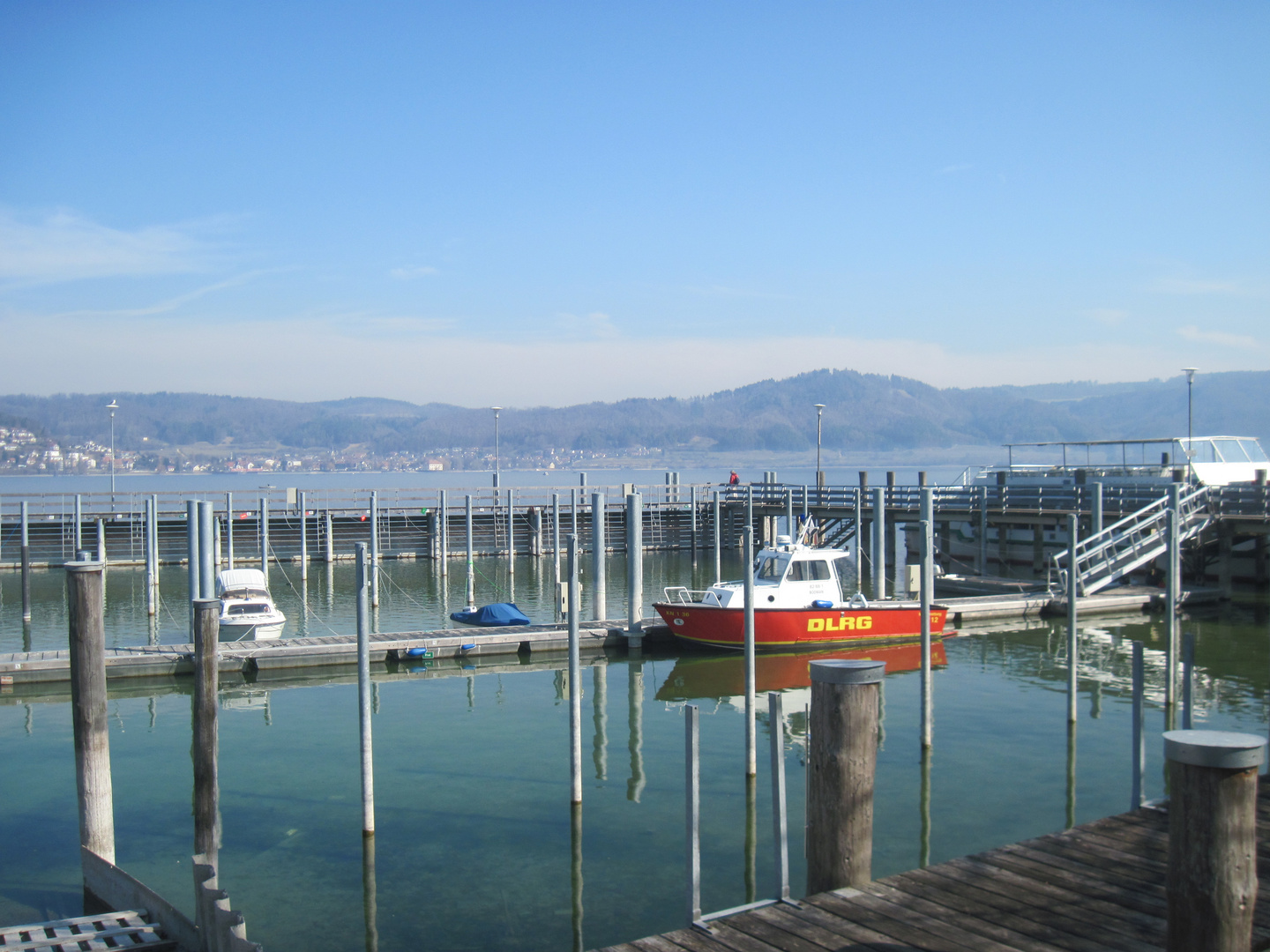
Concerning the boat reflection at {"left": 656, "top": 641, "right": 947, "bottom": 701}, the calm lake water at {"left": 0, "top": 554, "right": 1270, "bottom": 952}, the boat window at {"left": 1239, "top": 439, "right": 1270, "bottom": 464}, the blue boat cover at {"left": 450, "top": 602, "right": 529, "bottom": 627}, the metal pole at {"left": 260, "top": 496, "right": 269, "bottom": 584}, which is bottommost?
the boat reflection at {"left": 656, "top": 641, "right": 947, "bottom": 701}

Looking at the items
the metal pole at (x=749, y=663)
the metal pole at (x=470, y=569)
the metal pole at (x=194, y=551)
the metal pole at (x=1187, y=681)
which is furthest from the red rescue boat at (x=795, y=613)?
the metal pole at (x=1187, y=681)

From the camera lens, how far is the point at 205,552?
78.9 ft

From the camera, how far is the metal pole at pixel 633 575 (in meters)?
24.8

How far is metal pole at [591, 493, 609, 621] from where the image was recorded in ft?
80.1

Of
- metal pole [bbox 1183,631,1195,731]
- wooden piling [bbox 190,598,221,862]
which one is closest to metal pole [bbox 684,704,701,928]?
wooden piling [bbox 190,598,221,862]

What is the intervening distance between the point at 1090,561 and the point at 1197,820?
28665 mm

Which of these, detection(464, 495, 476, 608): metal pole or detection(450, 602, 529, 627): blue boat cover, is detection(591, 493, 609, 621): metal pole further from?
detection(464, 495, 476, 608): metal pole

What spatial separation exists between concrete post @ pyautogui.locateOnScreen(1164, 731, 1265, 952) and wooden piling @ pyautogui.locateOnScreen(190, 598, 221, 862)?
950 centimetres

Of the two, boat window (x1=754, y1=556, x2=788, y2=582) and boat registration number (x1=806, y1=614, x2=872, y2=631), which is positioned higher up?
boat window (x1=754, y1=556, x2=788, y2=582)

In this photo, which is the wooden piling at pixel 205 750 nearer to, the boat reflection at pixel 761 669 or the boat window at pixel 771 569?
the boat reflection at pixel 761 669

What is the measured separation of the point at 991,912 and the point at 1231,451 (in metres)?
38.9

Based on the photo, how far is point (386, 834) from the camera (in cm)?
1276

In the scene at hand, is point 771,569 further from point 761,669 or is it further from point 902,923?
point 902,923

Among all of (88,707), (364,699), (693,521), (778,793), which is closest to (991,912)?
(778,793)
